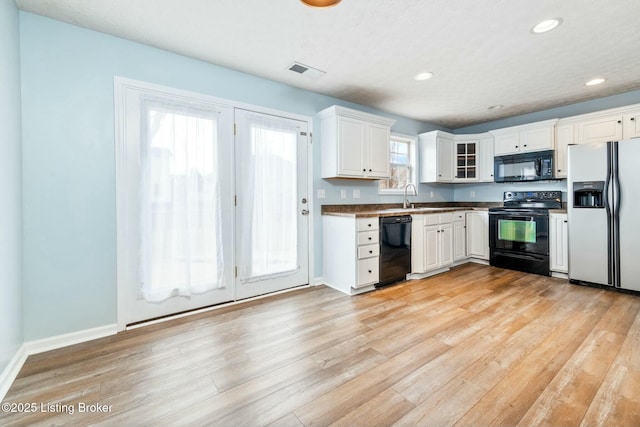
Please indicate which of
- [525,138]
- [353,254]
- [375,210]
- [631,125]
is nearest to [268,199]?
[353,254]

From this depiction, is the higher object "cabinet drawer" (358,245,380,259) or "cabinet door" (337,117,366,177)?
"cabinet door" (337,117,366,177)

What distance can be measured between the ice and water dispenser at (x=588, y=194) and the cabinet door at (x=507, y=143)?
1126 mm

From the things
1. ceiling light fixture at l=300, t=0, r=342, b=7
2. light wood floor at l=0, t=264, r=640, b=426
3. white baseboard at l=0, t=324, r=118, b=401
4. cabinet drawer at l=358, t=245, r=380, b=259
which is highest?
ceiling light fixture at l=300, t=0, r=342, b=7

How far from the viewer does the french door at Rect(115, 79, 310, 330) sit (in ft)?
7.68

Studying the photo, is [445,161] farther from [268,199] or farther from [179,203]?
[179,203]

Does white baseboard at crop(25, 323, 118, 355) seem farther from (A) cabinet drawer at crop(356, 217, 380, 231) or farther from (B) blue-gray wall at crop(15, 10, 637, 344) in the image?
(A) cabinet drawer at crop(356, 217, 380, 231)

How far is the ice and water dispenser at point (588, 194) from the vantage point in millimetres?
3205

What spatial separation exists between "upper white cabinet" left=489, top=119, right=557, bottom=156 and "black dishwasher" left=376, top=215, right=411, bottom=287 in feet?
7.40

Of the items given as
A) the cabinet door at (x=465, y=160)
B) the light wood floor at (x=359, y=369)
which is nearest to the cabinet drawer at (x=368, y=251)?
the light wood floor at (x=359, y=369)

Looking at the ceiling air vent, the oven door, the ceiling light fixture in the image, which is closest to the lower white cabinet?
the oven door

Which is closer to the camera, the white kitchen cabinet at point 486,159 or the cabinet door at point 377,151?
the cabinet door at point 377,151

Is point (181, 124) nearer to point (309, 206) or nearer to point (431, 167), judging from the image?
point (309, 206)

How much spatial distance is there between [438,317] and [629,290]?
8.02 ft

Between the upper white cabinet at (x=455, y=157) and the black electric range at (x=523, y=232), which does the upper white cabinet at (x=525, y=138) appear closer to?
the upper white cabinet at (x=455, y=157)
